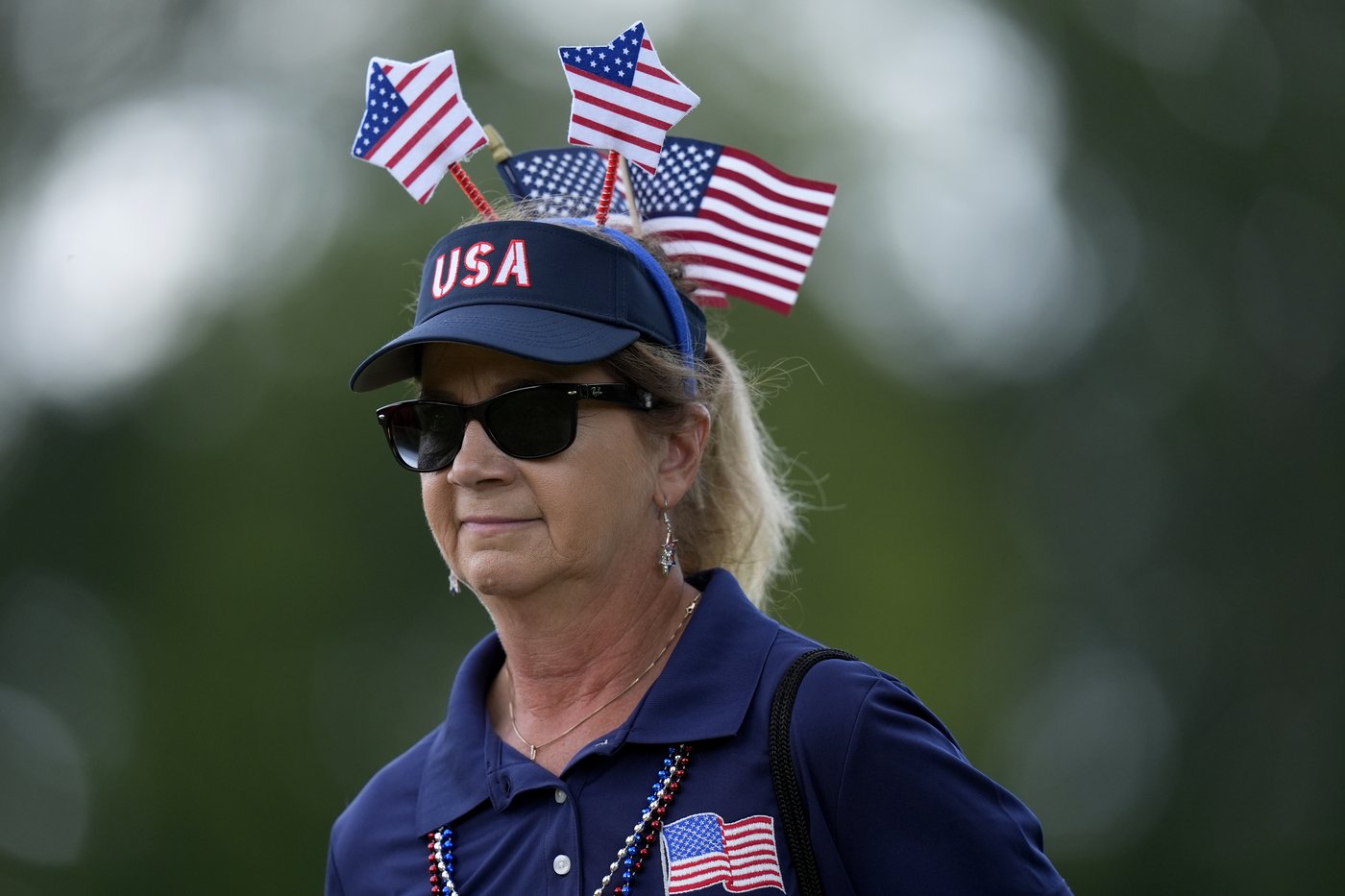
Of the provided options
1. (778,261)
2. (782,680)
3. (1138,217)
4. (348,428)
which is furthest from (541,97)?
(782,680)

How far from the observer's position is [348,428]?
13.3 metres

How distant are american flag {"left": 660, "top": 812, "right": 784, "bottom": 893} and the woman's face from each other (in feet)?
1.65

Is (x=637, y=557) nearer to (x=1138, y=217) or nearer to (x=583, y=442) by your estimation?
(x=583, y=442)

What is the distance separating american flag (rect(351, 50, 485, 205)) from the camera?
323 cm

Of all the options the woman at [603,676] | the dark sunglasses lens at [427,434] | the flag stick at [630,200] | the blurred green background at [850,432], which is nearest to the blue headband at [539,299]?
the woman at [603,676]

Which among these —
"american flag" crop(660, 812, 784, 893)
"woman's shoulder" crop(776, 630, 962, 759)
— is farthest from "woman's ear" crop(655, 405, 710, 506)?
"american flag" crop(660, 812, 784, 893)

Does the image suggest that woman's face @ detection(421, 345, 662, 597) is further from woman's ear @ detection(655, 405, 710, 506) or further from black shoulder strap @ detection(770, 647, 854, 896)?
black shoulder strap @ detection(770, 647, 854, 896)

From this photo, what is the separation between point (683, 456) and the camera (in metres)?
3.14

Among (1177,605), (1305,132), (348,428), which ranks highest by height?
(1305,132)

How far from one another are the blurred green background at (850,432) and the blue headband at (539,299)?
9209 millimetres

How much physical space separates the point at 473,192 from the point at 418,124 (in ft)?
→ 0.59

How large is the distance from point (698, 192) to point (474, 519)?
1.00 meters

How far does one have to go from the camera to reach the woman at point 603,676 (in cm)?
258

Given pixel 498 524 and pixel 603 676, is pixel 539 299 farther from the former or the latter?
pixel 603 676
